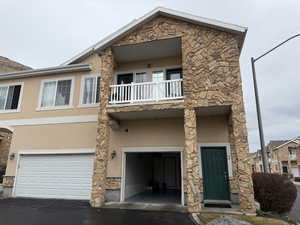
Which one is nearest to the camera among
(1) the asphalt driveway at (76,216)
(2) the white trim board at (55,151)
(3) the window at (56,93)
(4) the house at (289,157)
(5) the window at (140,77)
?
(1) the asphalt driveway at (76,216)

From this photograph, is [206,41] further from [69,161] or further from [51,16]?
[51,16]

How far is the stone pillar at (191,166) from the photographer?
7539 mm

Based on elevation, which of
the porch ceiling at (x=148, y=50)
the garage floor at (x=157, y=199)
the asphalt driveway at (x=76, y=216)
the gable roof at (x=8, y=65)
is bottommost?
the asphalt driveway at (x=76, y=216)

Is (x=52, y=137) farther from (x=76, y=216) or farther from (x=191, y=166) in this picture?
(x=191, y=166)

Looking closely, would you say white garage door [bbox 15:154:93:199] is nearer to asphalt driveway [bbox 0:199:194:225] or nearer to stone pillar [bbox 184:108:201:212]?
asphalt driveway [bbox 0:199:194:225]

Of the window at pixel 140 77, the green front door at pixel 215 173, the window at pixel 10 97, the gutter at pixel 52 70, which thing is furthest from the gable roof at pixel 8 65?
the green front door at pixel 215 173

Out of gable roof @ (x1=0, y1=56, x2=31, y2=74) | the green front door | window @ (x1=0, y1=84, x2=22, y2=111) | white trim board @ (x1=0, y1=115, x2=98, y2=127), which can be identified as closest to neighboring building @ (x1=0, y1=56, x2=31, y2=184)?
gable roof @ (x1=0, y1=56, x2=31, y2=74)

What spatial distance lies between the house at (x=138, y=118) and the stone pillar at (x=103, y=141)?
0.04m

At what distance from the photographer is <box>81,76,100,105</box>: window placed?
11.1 m

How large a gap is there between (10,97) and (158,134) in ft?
33.5

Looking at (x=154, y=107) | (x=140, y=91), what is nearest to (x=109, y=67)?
(x=140, y=91)

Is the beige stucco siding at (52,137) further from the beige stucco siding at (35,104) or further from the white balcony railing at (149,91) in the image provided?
the white balcony railing at (149,91)

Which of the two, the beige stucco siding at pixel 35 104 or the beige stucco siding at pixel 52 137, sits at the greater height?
the beige stucco siding at pixel 35 104

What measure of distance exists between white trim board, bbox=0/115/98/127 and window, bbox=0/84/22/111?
1.00m
